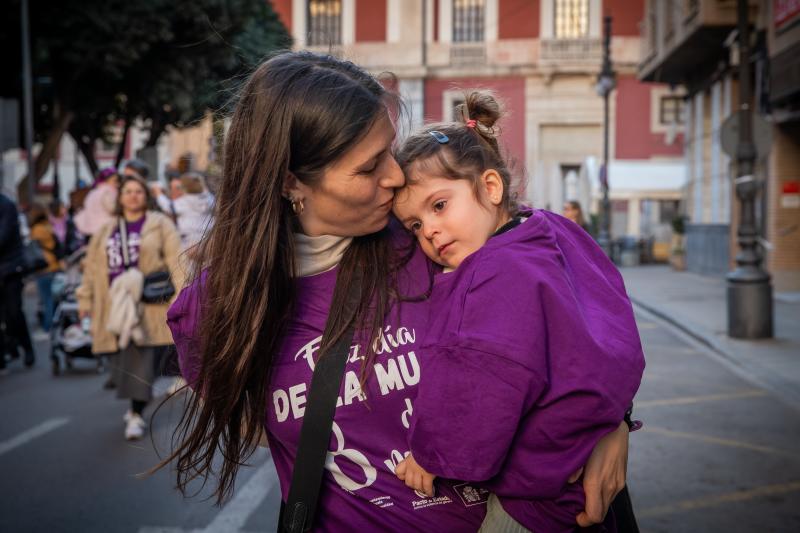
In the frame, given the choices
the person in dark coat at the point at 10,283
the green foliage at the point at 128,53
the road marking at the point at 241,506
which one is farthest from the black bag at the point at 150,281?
the green foliage at the point at 128,53

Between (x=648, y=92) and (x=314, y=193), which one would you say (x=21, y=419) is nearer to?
(x=314, y=193)

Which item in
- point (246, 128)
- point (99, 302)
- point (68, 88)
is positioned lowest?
point (99, 302)

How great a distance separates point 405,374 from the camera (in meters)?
1.84

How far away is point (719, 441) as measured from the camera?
6.43 m

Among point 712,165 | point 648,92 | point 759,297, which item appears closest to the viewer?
point 759,297

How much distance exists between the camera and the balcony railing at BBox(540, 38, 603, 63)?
3812 cm

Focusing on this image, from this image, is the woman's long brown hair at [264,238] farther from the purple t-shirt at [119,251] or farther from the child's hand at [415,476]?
the purple t-shirt at [119,251]

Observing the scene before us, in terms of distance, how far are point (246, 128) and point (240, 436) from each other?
0.66m

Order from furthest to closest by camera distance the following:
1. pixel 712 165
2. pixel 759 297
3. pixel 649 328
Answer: pixel 712 165, pixel 649 328, pixel 759 297

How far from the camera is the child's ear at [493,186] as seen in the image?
1.98 meters

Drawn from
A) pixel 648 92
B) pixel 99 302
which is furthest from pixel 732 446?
pixel 648 92

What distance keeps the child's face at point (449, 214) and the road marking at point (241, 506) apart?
3.04 m

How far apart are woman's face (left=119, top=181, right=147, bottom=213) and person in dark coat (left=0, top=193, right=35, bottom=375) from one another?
3.54m

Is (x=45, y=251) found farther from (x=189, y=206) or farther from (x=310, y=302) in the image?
(x=310, y=302)
